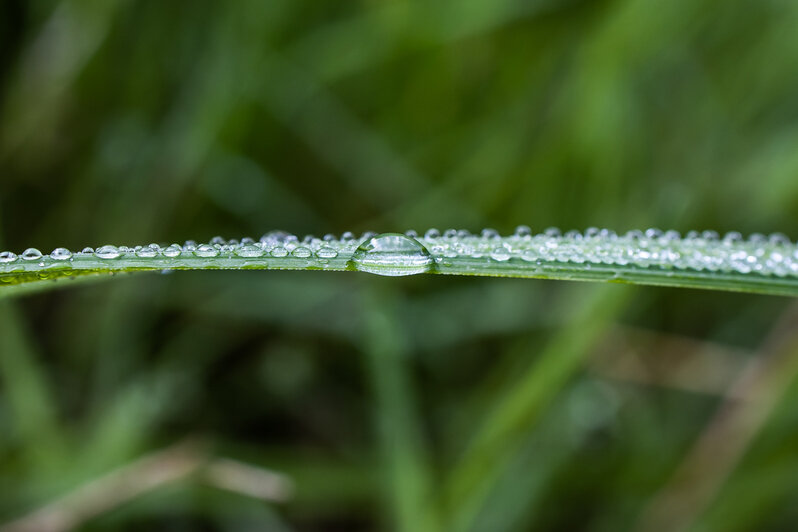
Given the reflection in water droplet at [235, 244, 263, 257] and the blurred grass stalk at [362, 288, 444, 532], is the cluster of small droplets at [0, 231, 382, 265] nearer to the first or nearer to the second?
the reflection in water droplet at [235, 244, 263, 257]

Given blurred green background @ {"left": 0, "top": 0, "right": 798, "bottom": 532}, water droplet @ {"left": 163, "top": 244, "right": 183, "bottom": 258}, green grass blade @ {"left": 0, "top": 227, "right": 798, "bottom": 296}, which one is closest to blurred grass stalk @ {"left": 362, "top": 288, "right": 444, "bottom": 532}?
blurred green background @ {"left": 0, "top": 0, "right": 798, "bottom": 532}

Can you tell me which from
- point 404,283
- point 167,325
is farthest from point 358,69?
point 167,325

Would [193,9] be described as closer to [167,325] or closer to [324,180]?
[324,180]

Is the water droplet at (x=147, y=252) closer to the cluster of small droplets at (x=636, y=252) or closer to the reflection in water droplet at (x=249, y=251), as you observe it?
the reflection in water droplet at (x=249, y=251)

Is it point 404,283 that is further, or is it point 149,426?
point 404,283

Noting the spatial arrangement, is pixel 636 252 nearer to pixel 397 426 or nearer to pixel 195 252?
pixel 195 252

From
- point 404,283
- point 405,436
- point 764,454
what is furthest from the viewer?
point 404,283

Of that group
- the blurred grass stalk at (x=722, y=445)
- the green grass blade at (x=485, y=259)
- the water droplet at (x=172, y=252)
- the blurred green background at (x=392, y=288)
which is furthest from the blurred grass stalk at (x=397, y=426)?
the water droplet at (x=172, y=252)
